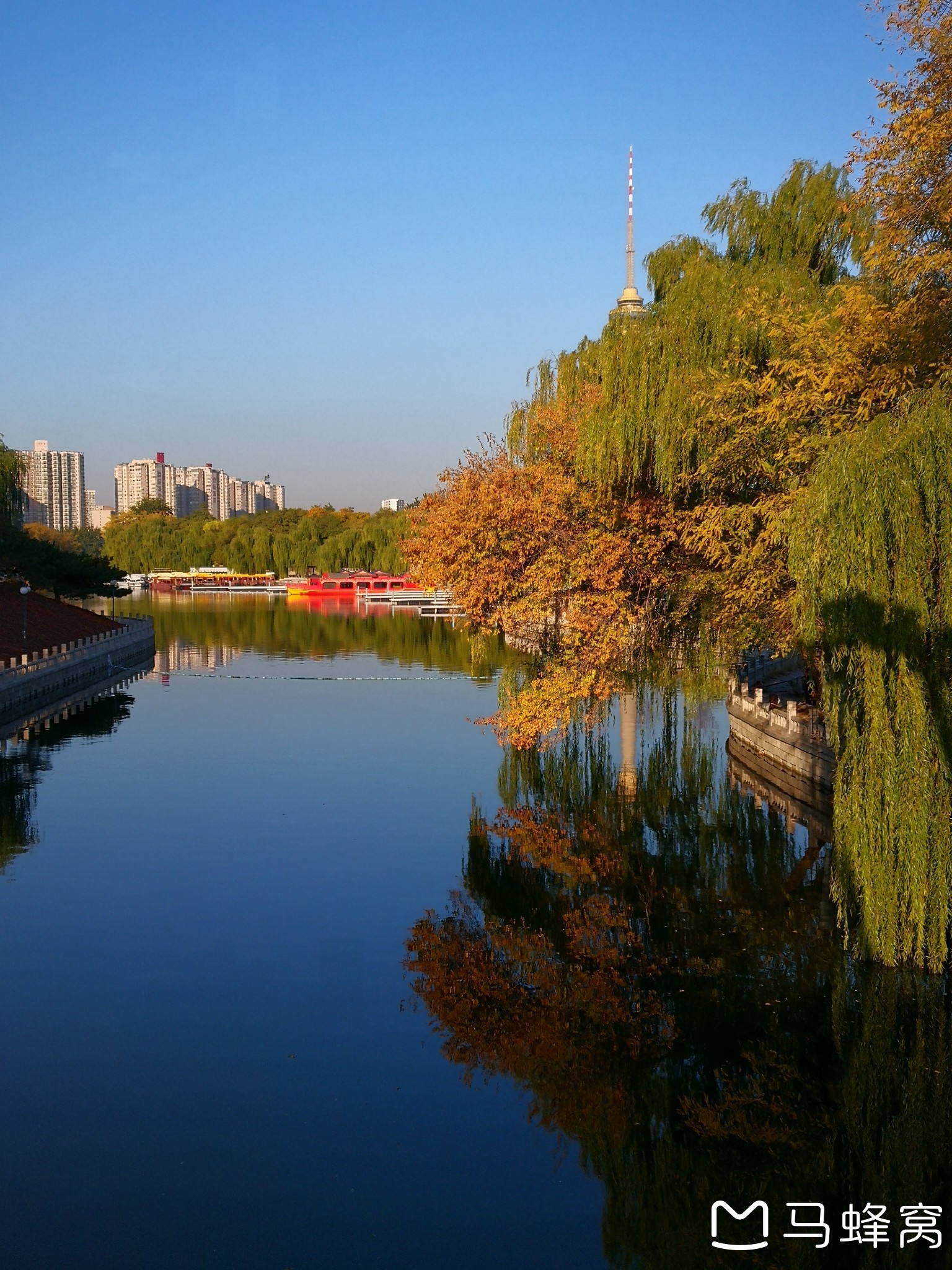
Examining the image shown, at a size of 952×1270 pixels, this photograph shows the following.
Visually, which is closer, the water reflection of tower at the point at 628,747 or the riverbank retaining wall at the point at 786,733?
the riverbank retaining wall at the point at 786,733

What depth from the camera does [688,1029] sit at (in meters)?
9.30

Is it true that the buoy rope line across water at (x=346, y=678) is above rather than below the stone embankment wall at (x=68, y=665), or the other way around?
below

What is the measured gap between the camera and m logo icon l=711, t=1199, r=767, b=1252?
6.60 metres

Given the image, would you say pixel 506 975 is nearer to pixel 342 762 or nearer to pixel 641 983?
pixel 641 983

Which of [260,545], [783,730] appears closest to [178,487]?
[260,545]

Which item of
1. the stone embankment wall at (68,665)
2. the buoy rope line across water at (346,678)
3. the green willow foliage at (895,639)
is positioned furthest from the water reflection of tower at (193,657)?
the green willow foliage at (895,639)

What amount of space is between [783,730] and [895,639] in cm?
979

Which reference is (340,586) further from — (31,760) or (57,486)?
(57,486)

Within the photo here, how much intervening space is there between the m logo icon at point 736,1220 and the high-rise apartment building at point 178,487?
170129mm

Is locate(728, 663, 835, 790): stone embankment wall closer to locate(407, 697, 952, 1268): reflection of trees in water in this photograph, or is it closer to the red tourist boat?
locate(407, 697, 952, 1268): reflection of trees in water

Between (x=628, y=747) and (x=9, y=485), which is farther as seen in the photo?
(x=9, y=485)

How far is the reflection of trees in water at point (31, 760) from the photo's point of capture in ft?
51.4

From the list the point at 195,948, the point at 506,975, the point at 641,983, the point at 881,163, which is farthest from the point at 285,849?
the point at 881,163

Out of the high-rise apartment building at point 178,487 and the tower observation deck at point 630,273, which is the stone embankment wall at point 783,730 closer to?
the tower observation deck at point 630,273
